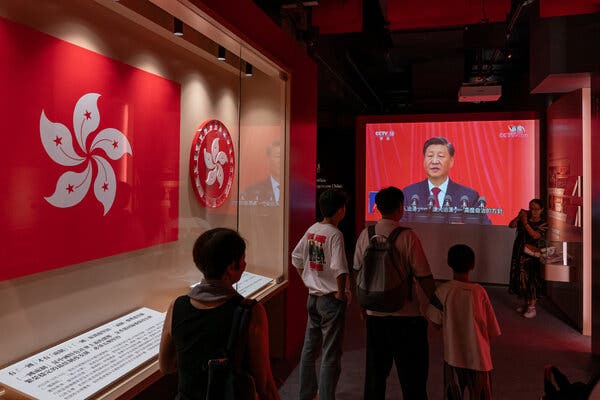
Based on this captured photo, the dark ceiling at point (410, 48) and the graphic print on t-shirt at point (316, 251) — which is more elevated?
the dark ceiling at point (410, 48)

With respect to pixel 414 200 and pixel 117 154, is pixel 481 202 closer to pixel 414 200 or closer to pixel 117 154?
pixel 414 200

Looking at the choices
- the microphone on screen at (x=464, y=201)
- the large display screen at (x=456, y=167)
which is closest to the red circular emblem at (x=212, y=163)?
the large display screen at (x=456, y=167)

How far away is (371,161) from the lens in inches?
333

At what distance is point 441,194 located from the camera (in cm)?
819

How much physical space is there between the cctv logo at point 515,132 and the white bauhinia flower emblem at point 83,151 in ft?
23.0

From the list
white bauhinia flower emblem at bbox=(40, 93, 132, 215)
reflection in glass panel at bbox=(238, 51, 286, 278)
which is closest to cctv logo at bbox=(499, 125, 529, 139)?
reflection in glass panel at bbox=(238, 51, 286, 278)

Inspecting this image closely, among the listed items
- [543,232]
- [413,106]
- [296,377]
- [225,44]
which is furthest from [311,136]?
[413,106]

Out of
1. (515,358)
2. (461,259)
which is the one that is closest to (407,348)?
(461,259)

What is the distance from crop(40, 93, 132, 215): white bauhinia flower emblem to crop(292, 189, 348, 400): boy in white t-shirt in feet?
4.37

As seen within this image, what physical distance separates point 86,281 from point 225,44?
186 centimetres

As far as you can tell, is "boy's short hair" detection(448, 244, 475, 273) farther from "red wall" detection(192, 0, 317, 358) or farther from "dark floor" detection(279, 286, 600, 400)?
"red wall" detection(192, 0, 317, 358)

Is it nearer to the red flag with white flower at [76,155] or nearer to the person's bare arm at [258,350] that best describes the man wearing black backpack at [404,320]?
the person's bare arm at [258,350]

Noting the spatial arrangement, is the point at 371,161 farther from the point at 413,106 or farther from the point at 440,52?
the point at 413,106

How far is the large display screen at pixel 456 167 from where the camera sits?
7.91 m
